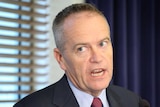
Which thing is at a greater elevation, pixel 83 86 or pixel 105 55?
pixel 105 55

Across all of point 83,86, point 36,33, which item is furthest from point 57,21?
point 36,33

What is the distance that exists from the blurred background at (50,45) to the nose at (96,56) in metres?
0.88

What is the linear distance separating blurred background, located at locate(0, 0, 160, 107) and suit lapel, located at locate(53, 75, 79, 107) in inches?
26.2

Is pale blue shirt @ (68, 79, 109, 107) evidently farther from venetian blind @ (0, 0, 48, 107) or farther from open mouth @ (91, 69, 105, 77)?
venetian blind @ (0, 0, 48, 107)

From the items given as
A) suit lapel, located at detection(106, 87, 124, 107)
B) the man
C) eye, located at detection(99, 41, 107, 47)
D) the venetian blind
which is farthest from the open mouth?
the venetian blind

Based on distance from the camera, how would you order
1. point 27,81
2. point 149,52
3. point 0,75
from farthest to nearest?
point 149,52 → point 27,81 → point 0,75

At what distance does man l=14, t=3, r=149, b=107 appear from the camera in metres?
1.23

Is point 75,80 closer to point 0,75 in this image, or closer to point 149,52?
point 0,75

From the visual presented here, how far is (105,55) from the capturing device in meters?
1.25

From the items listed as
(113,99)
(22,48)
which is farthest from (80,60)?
(22,48)

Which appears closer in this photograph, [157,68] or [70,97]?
[70,97]

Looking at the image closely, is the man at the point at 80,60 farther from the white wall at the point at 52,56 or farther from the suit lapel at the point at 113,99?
the white wall at the point at 52,56

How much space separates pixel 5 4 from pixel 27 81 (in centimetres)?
56

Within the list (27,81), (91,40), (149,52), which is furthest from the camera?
(149,52)
